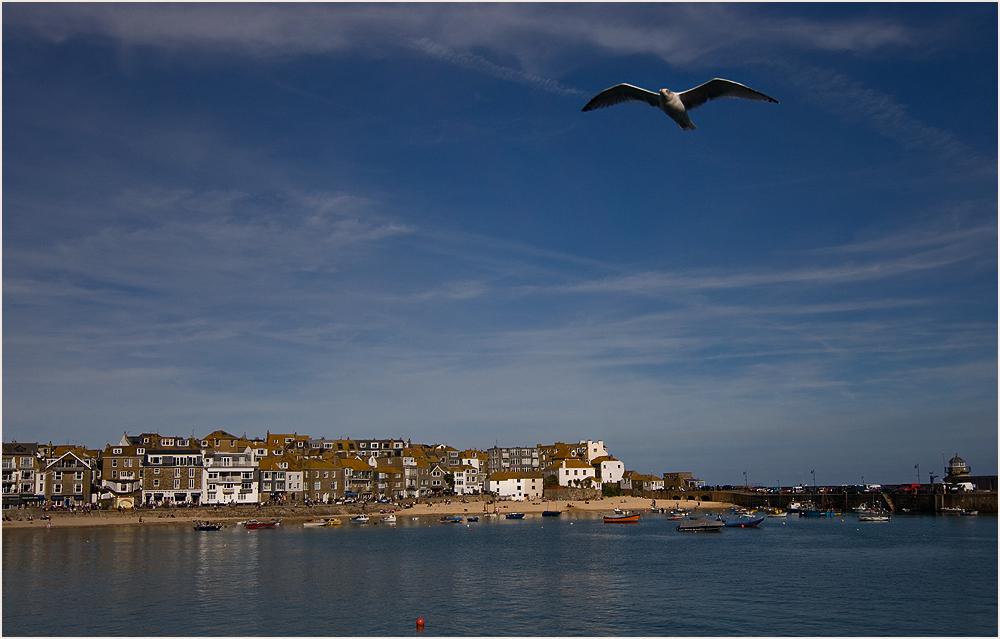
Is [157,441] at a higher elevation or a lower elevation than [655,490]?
higher

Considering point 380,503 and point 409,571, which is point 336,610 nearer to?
point 409,571

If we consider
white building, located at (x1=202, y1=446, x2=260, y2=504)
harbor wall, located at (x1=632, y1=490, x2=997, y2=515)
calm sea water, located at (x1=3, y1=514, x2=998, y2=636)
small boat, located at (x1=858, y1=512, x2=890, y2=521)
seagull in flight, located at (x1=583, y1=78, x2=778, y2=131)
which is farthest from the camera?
white building, located at (x1=202, y1=446, x2=260, y2=504)

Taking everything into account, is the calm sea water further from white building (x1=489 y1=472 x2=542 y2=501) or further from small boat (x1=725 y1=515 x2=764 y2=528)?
white building (x1=489 y1=472 x2=542 y2=501)

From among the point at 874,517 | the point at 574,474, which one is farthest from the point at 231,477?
the point at 874,517

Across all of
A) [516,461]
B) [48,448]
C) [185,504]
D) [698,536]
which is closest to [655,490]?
[516,461]

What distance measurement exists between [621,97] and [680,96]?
1429 millimetres

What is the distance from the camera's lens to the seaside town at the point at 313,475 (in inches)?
4156

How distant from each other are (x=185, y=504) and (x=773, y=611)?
8864 centimetres

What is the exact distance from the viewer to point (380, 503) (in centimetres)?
12394

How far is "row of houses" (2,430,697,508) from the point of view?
105562 millimetres

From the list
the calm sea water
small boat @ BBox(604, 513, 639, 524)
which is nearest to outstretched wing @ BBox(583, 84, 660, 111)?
the calm sea water

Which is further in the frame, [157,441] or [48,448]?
[48,448]

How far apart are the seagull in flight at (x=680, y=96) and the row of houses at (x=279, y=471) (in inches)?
3967

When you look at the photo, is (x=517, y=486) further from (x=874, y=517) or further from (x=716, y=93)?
(x=716, y=93)
